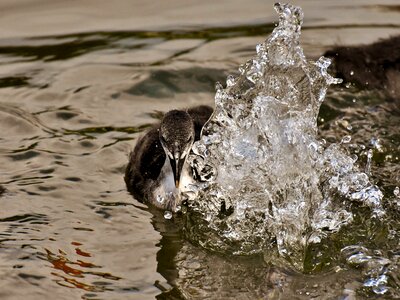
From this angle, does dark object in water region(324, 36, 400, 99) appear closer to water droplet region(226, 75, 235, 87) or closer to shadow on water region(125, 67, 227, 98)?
shadow on water region(125, 67, 227, 98)

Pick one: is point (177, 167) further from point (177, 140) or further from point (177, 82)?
point (177, 82)

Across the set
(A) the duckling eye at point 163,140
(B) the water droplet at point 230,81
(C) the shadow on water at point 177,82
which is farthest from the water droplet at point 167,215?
(C) the shadow on water at point 177,82

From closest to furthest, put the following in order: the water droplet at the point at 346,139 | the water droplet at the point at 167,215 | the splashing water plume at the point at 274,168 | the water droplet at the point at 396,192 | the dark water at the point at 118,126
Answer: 1. the dark water at the point at 118,126
2. the splashing water plume at the point at 274,168
3. the water droplet at the point at 396,192
4. the water droplet at the point at 167,215
5. the water droplet at the point at 346,139

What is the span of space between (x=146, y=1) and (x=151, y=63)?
1.80 metres

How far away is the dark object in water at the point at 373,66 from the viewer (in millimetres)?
9922

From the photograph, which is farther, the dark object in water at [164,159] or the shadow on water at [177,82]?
the shadow on water at [177,82]

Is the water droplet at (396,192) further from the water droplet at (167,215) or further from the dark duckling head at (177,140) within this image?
the water droplet at (167,215)

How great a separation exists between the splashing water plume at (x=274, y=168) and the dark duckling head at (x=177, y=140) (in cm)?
16

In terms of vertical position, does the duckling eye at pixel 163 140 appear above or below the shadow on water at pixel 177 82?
below

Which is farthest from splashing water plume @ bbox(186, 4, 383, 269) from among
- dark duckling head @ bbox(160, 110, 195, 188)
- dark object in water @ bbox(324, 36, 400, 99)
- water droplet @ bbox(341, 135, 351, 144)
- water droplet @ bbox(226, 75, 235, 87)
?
dark object in water @ bbox(324, 36, 400, 99)

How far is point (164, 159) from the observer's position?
8742mm

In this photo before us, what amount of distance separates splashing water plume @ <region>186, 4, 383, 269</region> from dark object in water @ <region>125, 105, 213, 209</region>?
17 centimetres

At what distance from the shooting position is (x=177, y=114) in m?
8.32

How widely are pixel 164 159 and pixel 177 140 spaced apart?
0.62 meters
